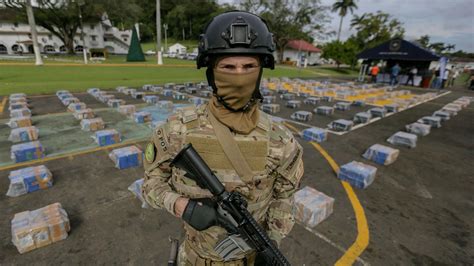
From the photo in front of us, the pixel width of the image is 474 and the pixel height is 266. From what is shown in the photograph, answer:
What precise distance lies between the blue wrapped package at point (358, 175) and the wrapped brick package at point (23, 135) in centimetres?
878

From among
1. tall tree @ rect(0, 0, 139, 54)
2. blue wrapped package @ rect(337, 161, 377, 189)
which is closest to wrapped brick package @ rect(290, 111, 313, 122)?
blue wrapped package @ rect(337, 161, 377, 189)

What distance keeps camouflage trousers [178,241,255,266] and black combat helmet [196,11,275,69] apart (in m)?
1.64

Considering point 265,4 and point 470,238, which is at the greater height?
point 265,4

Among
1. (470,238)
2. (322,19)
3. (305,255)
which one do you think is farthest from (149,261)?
(322,19)

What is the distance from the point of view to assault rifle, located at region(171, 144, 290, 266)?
154 cm

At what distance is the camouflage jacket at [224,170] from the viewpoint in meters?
1.71

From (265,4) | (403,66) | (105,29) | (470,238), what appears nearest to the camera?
(470,238)

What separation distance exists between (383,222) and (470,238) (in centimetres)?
135

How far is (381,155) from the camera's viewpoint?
6.56 m

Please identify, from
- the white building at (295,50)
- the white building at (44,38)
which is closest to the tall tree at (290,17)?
the white building at (295,50)

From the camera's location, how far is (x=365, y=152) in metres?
7.12

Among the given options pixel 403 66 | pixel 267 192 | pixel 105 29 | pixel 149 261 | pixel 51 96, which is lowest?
pixel 149 261

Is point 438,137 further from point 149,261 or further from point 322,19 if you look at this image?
point 322,19

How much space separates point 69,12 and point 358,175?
54.7 meters
